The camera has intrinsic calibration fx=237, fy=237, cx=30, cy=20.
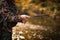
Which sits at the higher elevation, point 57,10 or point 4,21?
point 4,21

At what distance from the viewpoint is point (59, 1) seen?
21.3 metres

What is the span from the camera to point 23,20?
16.9 feet

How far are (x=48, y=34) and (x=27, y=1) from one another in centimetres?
1292

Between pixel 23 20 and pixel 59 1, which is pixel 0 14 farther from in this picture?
pixel 59 1

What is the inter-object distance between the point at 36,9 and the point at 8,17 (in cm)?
1550

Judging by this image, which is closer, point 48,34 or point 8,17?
point 8,17

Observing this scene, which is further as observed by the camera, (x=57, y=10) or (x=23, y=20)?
(x=57, y=10)

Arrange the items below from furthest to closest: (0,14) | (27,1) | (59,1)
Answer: (59,1) < (27,1) < (0,14)

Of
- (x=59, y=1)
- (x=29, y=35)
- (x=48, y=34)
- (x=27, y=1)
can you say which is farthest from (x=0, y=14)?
(x=59, y=1)

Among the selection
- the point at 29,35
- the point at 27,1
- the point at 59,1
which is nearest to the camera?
the point at 29,35

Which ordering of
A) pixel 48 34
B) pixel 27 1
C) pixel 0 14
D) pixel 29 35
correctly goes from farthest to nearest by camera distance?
1. pixel 27 1
2. pixel 48 34
3. pixel 29 35
4. pixel 0 14

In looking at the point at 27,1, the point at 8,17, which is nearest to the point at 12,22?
the point at 8,17

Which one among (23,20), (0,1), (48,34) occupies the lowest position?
(48,34)

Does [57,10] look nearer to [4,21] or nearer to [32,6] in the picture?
[32,6]
